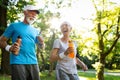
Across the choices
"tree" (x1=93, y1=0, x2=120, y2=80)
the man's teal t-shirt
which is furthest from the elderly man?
"tree" (x1=93, y1=0, x2=120, y2=80)

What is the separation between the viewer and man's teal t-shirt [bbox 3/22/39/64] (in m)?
5.75

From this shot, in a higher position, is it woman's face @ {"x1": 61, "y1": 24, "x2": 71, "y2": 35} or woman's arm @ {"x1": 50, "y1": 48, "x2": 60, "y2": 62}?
woman's face @ {"x1": 61, "y1": 24, "x2": 71, "y2": 35}

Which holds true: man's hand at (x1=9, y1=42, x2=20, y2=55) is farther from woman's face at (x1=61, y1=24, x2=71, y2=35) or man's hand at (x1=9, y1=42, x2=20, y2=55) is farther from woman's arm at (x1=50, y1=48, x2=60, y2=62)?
woman's face at (x1=61, y1=24, x2=71, y2=35)

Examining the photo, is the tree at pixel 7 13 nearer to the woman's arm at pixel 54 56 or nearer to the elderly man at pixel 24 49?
the woman's arm at pixel 54 56

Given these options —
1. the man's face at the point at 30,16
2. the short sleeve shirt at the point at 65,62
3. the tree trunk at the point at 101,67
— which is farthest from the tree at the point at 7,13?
the man's face at the point at 30,16

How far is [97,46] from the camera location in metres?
28.0

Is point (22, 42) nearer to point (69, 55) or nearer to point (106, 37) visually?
point (69, 55)

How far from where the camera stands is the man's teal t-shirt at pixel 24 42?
226 inches

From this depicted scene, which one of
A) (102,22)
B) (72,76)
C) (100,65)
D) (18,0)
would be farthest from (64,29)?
(100,65)

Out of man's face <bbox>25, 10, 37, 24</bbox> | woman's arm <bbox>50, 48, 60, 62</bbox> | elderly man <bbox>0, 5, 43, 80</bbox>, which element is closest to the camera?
elderly man <bbox>0, 5, 43, 80</bbox>

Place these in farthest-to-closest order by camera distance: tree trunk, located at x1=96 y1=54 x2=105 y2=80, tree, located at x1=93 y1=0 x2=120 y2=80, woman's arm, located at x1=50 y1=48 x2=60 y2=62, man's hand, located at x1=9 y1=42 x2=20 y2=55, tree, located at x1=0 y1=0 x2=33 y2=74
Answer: tree trunk, located at x1=96 y1=54 x2=105 y2=80
tree, located at x1=93 y1=0 x2=120 y2=80
tree, located at x1=0 y1=0 x2=33 y2=74
woman's arm, located at x1=50 y1=48 x2=60 y2=62
man's hand, located at x1=9 y1=42 x2=20 y2=55

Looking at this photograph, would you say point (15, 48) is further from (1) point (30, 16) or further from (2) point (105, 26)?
(2) point (105, 26)

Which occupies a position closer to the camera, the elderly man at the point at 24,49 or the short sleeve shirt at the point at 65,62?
the elderly man at the point at 24,49

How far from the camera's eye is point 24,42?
5.82 meters
